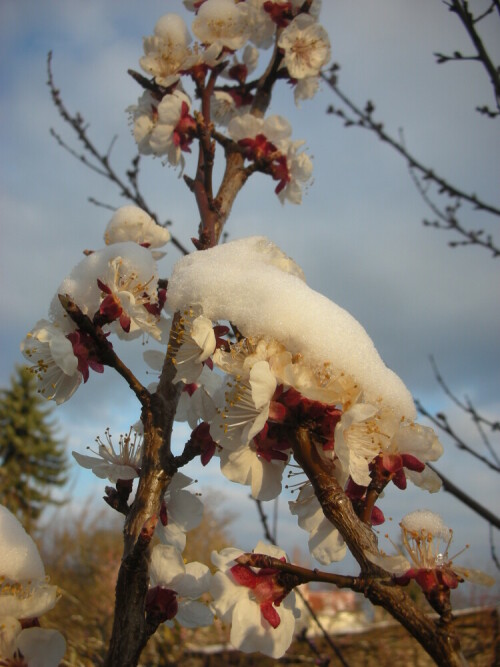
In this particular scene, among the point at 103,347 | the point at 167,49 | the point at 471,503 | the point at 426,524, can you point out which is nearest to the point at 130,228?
the point at 103,347

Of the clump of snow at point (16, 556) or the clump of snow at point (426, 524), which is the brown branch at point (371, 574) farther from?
the clump of snow at point (16, 556)

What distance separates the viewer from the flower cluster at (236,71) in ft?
5.76

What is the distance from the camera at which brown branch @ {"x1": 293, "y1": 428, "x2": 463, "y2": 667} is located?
66 cm

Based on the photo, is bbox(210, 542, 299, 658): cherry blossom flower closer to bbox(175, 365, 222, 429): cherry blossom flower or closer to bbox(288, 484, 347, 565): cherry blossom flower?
bbox(288, 484, 347, 565): cherry blossom flower

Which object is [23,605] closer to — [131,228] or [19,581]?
[19,581]

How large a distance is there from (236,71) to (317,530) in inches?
67.4

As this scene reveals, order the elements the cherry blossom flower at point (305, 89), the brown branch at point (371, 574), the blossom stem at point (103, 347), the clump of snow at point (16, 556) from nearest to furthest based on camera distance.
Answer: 1. the brown branch at point (371, 574)
2. the clump of snow at point (16, 556)
3. the blossom stem at point (103, 347)
4. the cherry blossom flower at point (305, 89)

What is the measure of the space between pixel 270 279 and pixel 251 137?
100 centimetres

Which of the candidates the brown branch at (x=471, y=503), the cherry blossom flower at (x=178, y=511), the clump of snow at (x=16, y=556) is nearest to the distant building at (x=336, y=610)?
the brown branch at (x=471, y=503)

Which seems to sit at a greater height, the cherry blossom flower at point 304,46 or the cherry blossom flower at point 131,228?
the cherry blossom flower at point 304,46

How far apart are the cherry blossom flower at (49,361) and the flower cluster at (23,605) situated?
0.28 m

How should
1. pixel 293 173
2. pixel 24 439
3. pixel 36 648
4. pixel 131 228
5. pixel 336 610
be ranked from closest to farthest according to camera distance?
pixel 36 648
pixel 131 228
pixel 293 173
pixel 336 610
pixel 24 439

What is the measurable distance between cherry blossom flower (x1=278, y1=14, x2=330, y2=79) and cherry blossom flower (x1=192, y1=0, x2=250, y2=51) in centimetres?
17

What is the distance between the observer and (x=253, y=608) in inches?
32.9
